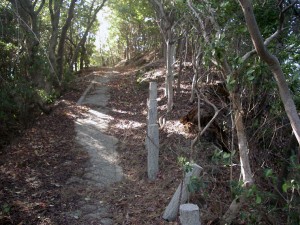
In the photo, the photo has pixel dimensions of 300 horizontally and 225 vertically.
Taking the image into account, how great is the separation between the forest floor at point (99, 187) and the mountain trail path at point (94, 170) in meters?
0.06

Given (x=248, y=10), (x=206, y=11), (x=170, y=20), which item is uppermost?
(x=170, y=20)

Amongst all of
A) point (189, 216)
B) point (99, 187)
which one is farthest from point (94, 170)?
point (189, 216)

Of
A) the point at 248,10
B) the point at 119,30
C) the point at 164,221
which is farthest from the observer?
the point at 119,30

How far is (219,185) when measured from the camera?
5.73 metres

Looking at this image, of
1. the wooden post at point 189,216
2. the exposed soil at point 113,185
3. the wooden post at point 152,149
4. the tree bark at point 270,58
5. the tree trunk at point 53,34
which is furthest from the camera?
the tree trunk at point 53,34

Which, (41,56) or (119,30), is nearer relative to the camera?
(41,56)

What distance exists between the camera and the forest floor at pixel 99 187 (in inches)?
197

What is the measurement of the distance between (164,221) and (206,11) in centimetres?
342

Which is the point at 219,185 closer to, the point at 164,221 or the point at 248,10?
the point at 164,221

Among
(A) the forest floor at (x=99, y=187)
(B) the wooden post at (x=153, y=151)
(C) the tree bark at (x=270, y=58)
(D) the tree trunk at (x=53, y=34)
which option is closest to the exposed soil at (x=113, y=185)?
(A) the forest floor at (x=99, y=187)

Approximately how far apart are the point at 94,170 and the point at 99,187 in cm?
73

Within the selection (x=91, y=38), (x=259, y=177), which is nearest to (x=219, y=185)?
(x=259, y=177)

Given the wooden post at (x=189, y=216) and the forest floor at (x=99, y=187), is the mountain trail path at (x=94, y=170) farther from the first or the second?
the wooden post at (x=189, y=216)

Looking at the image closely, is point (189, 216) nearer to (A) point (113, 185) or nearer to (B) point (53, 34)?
(A) point (113, 185)
